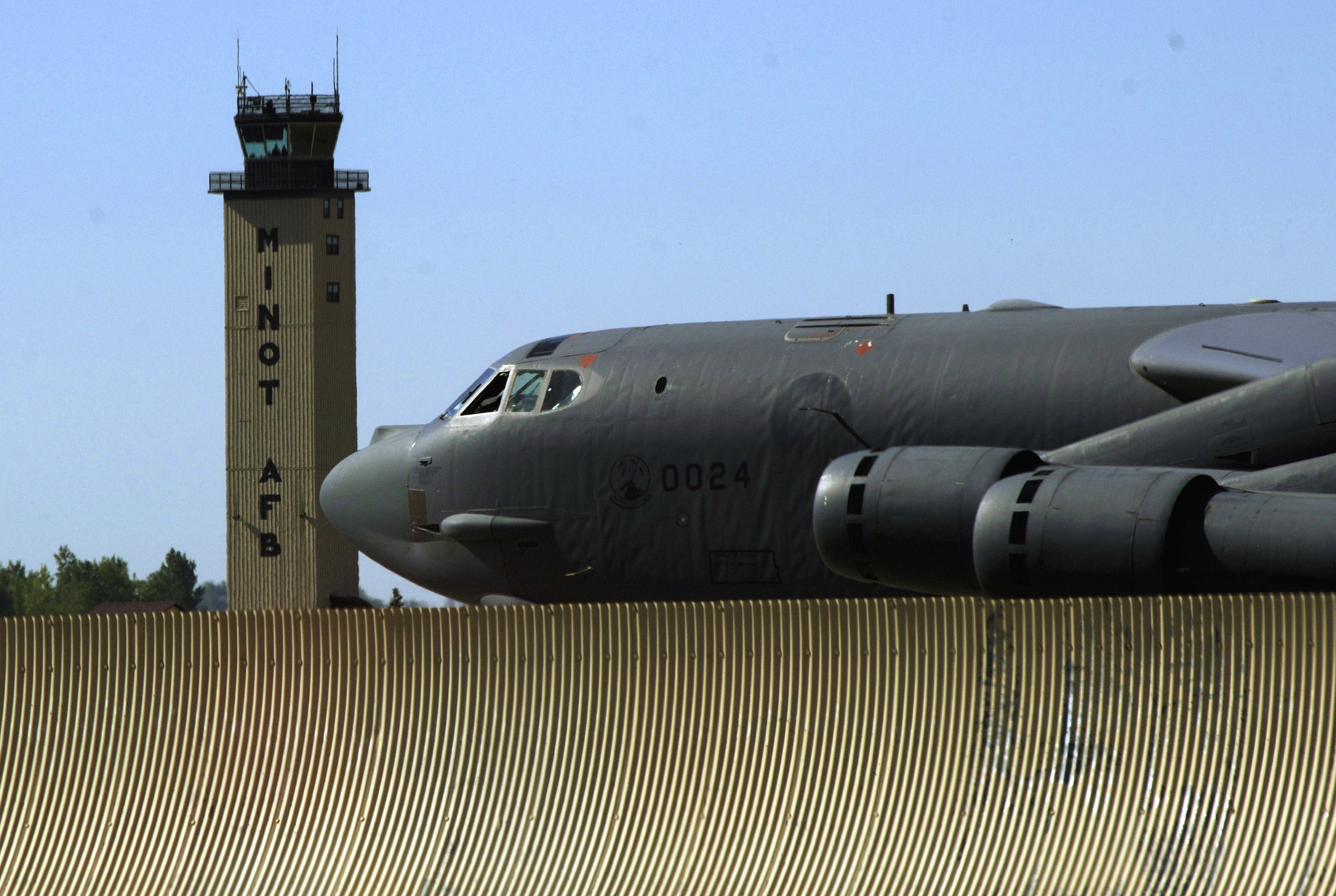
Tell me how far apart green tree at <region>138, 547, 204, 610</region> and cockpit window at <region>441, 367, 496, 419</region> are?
149 meters

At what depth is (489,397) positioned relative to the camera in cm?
2416

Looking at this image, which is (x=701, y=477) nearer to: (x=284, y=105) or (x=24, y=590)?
(x=284, y=105)

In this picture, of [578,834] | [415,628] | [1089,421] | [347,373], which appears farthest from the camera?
[347,373]

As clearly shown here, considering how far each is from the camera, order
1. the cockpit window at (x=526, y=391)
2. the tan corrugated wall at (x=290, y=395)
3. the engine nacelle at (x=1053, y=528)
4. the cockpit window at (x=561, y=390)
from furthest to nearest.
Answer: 1. the tan corrugated wall at (x=290, y=395)
2. the cockpit window at (x=526, y=391)
3. the cockpit window at (x=561, y=390)
4. the engine nacelle at (x=1053, y=528)

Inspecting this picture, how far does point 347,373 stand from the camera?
96.9m

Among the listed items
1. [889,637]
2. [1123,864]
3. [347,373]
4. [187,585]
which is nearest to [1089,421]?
[889,637]

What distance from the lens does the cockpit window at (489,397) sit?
78.7 ft

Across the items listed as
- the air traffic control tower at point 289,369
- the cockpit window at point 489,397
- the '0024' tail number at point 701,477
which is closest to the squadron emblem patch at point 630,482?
the '0024' tail number at point 701,477

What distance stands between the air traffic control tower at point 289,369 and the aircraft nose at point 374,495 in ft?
228

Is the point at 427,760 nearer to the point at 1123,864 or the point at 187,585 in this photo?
the point at 1123,864

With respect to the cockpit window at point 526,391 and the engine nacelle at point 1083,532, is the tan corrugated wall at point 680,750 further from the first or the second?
the cockpit window at point 526,391

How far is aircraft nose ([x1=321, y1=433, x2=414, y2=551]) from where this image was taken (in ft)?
79.6

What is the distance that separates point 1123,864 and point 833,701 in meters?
3.02

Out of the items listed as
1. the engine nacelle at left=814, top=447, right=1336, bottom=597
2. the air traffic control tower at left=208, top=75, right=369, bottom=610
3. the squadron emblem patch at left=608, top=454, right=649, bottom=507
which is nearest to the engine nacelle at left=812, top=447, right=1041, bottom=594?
the engine nacelle at left=814, top=447, right=1336, bottom=597
